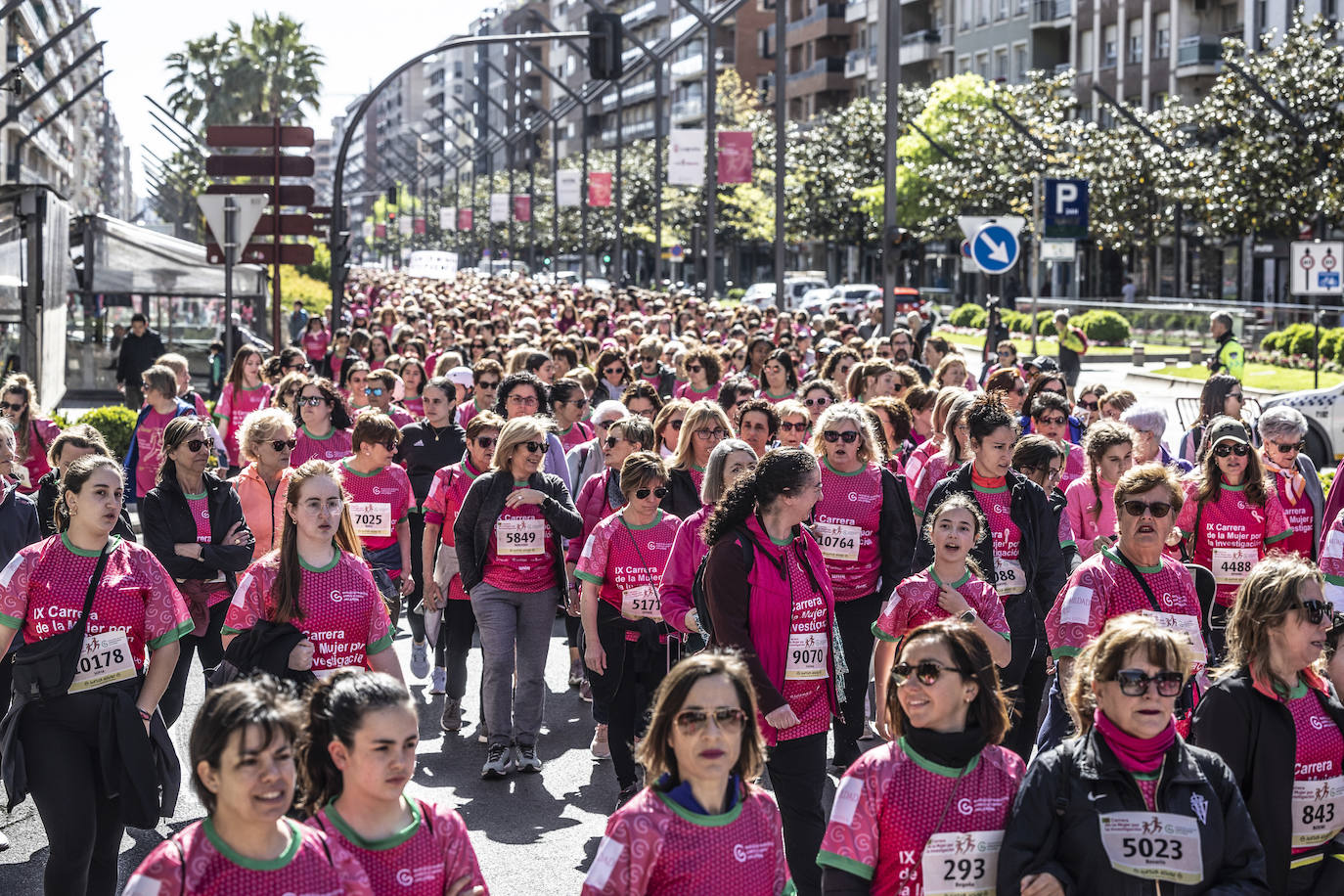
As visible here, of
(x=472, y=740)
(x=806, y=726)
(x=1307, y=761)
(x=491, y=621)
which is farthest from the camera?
(x=472, y=740)

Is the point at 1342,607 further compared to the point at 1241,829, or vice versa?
the point at 1342,607

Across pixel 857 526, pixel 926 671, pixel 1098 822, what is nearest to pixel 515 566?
pixel 857 526

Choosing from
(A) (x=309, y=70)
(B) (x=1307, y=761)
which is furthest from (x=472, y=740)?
(A) (x=309, y=70)

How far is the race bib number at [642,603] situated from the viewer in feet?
27.2

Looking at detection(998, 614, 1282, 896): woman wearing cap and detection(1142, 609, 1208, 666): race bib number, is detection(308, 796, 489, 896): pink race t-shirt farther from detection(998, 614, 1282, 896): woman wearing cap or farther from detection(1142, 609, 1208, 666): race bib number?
detection(1142, 609, 1208, 666): race bib number

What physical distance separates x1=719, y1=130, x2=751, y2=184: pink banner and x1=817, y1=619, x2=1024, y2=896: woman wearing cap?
1245 inches

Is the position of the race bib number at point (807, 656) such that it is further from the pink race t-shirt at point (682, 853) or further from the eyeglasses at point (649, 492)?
the eyeglasses at point (649, 492)

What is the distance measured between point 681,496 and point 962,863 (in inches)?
180

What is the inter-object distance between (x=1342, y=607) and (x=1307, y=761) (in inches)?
83.5

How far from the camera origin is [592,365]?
1706cm

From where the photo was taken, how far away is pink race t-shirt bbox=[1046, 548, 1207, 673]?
6.06 meters

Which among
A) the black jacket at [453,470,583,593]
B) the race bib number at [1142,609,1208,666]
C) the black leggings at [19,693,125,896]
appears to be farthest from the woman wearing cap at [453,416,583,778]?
the race bib number at [1142,609,1208,666]

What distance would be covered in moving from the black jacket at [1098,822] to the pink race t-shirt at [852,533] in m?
3.97

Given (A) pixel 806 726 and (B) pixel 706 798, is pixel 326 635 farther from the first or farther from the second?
(B) pixel 706 798
